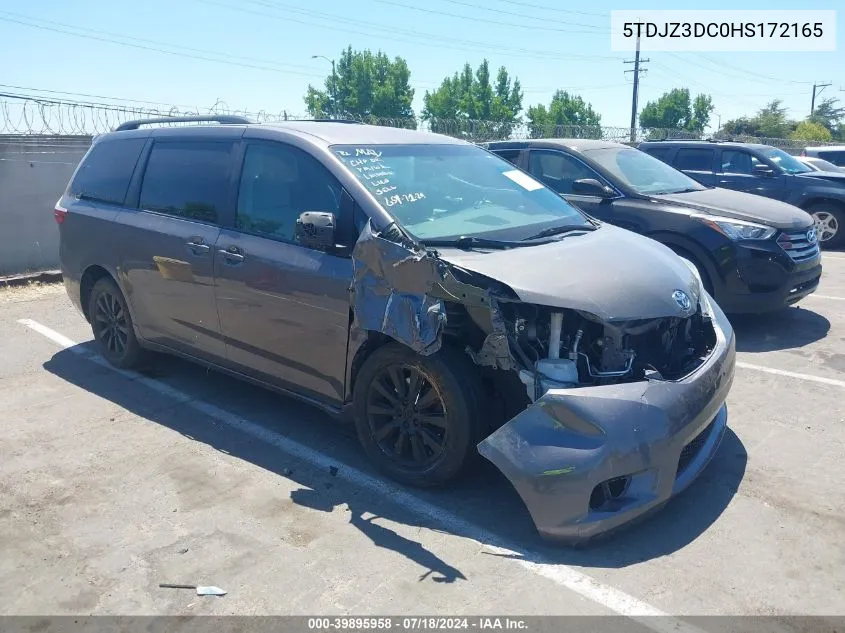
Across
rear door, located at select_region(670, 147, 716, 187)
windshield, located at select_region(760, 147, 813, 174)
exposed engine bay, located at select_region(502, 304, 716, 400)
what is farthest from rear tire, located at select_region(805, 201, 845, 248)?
exposed engine bay, located at select_region(502, 304, 716, 400)

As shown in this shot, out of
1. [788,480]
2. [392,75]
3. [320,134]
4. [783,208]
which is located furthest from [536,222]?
[392,75]

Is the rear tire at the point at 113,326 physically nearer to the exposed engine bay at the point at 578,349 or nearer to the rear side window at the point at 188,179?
the rear side window at the point at 188,179

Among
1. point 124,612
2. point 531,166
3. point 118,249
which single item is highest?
point 531,166

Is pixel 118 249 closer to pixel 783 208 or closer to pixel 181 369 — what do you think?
pixel 181 369

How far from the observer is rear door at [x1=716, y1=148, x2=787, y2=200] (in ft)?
37.7

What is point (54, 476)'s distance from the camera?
4215 mm

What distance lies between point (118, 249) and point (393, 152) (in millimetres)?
2351

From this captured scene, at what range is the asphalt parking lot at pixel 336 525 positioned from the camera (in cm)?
304

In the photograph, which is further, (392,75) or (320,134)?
(392,75)

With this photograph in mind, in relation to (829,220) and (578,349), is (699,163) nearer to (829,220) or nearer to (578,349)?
(829,220)

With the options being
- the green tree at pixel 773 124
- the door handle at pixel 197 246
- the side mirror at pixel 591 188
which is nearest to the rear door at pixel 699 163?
the side mirror at pixel 591 188

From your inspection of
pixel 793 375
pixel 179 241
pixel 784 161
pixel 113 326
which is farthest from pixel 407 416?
pixel 784 161

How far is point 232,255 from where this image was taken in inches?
179

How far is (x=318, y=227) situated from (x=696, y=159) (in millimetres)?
9168
